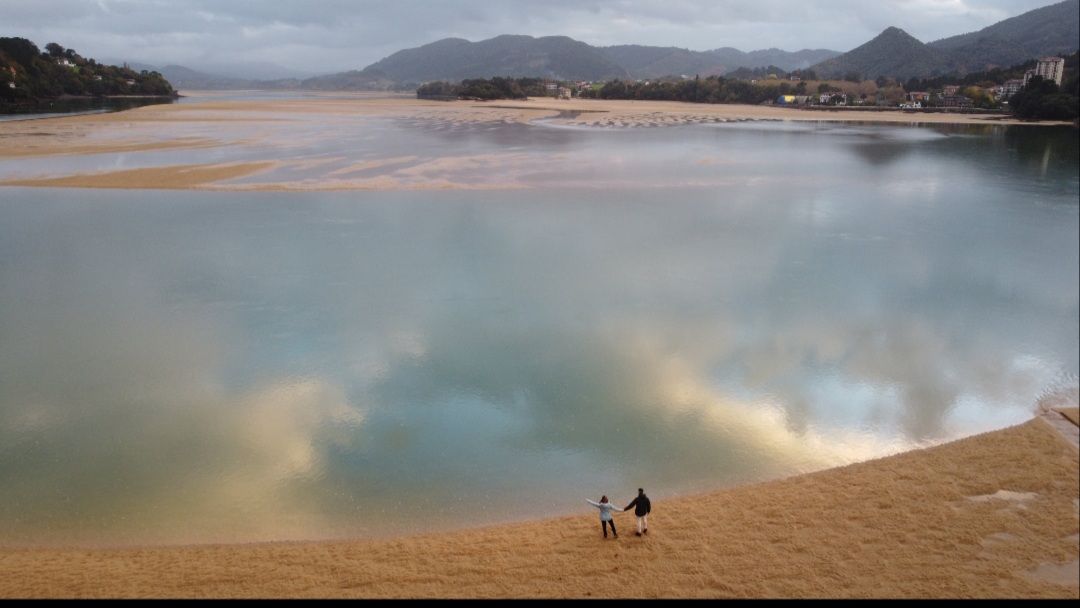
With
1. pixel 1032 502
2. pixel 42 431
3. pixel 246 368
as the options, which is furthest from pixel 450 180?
pixel 1032 502

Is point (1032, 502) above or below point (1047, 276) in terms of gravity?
below

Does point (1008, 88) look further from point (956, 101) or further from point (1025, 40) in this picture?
point (1025, 40)

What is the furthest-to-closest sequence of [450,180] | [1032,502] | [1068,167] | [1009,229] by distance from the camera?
1. [1068,167]
2. [450,180]
3. [1009,229]
4. [1032,502]

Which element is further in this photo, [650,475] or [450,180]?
[450,180]

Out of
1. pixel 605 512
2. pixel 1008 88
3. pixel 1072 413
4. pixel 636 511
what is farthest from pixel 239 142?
pixel 1008 88

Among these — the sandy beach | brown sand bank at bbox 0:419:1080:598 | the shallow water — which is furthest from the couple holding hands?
the sandy beach

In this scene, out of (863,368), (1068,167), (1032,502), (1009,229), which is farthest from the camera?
(1068,167)

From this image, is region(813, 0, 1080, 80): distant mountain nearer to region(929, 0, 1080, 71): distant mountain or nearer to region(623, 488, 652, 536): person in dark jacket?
region(929, 0, 1080, 71): distant mountain

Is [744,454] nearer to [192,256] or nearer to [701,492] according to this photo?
[701,492]
